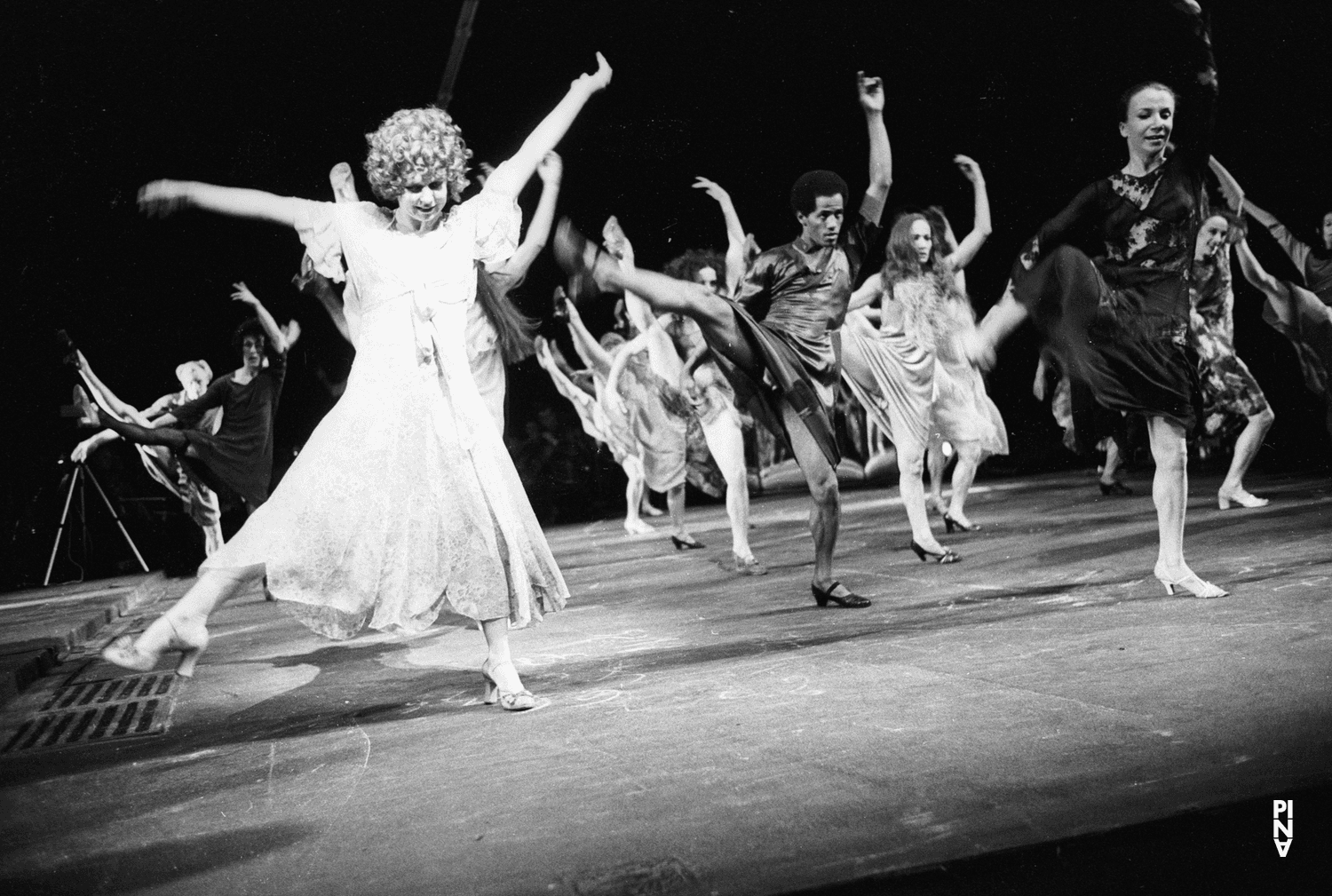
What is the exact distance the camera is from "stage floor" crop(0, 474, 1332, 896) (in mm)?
2047

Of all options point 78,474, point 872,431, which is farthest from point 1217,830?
point 872,431

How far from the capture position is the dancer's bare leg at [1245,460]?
24.2ft

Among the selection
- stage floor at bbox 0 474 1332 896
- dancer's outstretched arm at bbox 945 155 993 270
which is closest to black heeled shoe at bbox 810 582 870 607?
stage floor at bbox 0 474 1332 896

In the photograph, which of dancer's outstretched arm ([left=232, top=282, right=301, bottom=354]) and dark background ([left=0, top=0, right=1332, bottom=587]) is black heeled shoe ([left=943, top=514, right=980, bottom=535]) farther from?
dancer's outstretched arm ([left=232, top=282, right=301, bottom=354])

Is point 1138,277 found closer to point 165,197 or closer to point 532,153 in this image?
point 532,153

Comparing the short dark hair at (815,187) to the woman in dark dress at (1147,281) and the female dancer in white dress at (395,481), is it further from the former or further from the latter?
the female dancer in white dress at (395,481)

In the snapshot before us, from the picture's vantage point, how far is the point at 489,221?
11.6 ft

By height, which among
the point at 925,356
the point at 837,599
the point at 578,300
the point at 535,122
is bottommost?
the point at 837,599

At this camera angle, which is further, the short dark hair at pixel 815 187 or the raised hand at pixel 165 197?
the short dark hair at pixel 815 187

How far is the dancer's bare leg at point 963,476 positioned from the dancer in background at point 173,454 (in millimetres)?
5571

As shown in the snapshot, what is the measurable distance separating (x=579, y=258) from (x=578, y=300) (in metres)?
0.55

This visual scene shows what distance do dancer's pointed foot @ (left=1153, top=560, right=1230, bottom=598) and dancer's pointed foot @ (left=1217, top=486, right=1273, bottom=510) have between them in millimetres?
3255

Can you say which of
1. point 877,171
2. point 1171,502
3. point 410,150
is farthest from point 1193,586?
point 410,150

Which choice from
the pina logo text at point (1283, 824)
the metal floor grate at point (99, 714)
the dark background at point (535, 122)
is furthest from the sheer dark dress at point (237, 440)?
the pina logo text at point (1283, 824)
